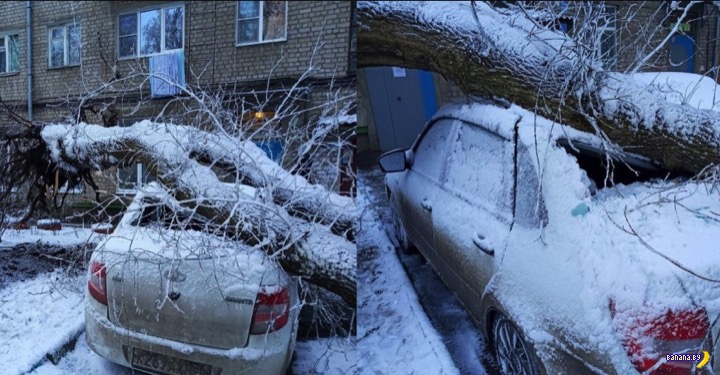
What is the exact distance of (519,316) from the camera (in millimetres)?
1163

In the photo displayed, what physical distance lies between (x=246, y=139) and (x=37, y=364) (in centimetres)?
71

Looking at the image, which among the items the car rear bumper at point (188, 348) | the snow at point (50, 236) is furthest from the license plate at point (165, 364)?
the snow at point (50, 236)

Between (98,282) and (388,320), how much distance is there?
702mm

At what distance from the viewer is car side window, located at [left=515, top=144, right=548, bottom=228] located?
114 cm

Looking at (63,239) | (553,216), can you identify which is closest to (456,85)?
(553,216)

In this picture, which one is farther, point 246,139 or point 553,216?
point 246,139

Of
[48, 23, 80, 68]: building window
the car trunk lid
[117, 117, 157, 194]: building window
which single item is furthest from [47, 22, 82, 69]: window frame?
the car trunk lid

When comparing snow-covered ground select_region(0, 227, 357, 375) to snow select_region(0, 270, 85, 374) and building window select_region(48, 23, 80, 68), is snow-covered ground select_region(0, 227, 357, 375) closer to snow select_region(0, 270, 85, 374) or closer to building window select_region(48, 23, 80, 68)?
snow select_region(0, 270, 85, 374)

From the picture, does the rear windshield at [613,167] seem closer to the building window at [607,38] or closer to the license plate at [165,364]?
the building window at [607,38]

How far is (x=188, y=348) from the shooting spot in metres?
1.22

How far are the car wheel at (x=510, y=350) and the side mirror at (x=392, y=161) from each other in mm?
434

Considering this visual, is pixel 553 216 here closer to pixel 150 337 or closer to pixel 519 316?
pixel 519 316

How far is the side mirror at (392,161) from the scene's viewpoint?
55.5 inches

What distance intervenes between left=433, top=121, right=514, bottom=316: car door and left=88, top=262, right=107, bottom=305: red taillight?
2.58 ft
